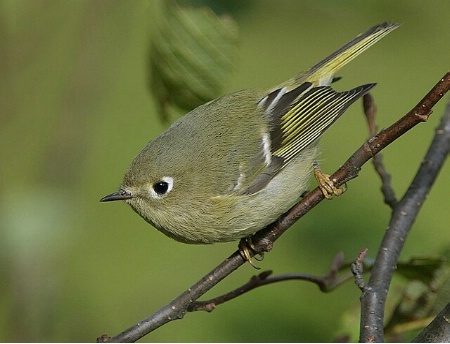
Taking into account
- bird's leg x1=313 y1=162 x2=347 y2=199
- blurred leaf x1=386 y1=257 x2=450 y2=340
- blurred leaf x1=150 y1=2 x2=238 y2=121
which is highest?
blurred leaf x1=150 y1=2 x2=238 y2=121

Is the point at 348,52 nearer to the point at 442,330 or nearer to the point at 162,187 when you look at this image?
the point at 162,187

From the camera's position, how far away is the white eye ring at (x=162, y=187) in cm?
237

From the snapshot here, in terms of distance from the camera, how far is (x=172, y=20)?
191 cm

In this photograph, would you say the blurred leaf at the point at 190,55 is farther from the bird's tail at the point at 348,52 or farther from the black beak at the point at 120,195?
the bird's tail at the point at 348,52

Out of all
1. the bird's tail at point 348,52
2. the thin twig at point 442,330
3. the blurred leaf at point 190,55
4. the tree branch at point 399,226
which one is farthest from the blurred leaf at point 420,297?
the bird's tail at point 348,52

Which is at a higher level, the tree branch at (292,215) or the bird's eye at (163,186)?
the bird's eye at (163,186)

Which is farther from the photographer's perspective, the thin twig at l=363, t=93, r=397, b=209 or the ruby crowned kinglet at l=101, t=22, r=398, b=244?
the ruby crowned kinglet at l=101, t=22, r=398, b=244

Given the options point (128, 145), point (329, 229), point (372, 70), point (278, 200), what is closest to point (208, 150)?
point (278, 200)

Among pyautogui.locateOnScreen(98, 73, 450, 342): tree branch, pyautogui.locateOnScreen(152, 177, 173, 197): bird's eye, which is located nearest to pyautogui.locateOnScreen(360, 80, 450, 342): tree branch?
pyautogui.locateOnScreen(98, 73, 450, 342): tree branch

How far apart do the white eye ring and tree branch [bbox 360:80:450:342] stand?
70 cm

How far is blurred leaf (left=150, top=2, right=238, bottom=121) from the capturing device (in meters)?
1.92

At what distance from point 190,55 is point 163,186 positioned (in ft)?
1.70

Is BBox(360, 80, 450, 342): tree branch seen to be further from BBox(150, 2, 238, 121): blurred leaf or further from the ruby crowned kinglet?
BBox(150, 2, 238, 121): blurred leaf

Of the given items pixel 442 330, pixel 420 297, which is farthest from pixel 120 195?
pixel 442 330
